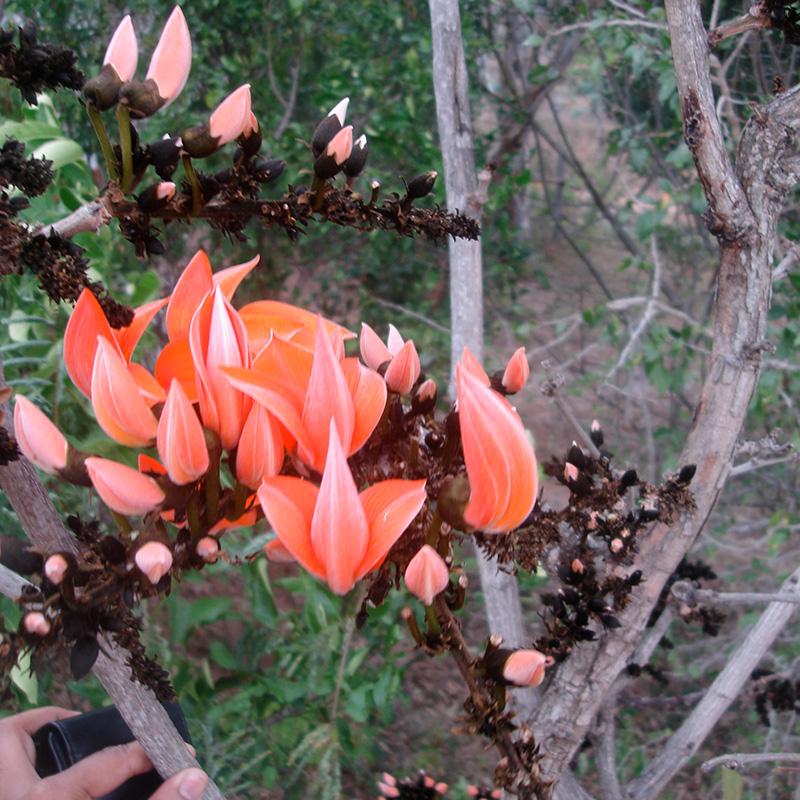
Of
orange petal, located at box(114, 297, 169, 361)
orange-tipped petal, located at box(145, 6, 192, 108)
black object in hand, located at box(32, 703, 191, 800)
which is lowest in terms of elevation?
black object in hand, located at box(32, 703, 191, 800)

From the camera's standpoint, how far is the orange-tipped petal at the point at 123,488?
0.61 metres

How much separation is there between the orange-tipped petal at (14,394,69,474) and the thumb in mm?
293

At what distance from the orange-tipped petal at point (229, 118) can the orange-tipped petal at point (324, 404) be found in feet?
0.62

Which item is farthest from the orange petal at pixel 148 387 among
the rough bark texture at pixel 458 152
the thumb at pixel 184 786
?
the rough bark texture at pixel 458 152

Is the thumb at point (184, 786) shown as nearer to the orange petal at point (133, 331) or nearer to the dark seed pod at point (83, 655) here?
the dark seed pod at point (83, 655)

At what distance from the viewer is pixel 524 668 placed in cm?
71

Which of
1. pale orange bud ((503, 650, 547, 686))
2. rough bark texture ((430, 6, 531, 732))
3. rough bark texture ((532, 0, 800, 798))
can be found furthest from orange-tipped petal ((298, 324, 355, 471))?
rough bark texture ((430, 6, 531, 732))

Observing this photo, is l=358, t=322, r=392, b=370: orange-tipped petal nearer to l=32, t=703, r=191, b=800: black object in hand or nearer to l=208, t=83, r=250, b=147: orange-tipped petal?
l=208, t=83, r=250, b=147: orange-tipped petal

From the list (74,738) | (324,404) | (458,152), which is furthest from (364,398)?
(458,152)

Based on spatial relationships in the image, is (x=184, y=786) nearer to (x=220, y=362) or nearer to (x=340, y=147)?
(x=220, y=362)

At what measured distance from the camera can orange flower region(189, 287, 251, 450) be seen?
61cm

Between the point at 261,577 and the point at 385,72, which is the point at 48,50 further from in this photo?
the point at 385,72

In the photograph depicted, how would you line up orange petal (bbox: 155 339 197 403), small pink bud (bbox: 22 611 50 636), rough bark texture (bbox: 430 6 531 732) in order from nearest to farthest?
1. small pink bud (bbox: 22 611 50 636)
2. orange petal (bbox: 155 339 197 403)
3. rough bark texture (bbox: 430 6 531 732)

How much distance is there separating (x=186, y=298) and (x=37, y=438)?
0.50 ft
